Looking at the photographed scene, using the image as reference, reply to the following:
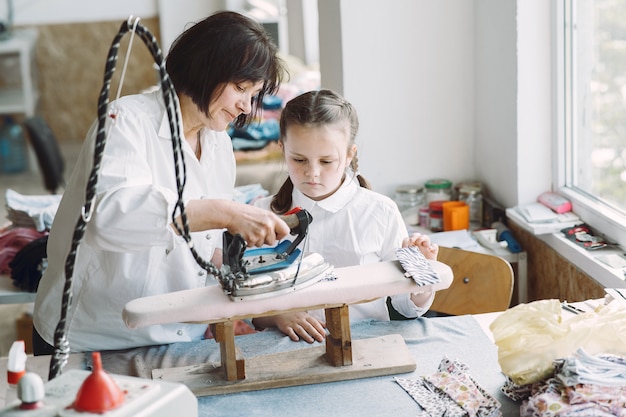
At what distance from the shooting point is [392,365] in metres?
1.83

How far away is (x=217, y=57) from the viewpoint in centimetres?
188

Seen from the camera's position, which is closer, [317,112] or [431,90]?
[317,112]

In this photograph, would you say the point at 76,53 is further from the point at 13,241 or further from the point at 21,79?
the point at 13,241

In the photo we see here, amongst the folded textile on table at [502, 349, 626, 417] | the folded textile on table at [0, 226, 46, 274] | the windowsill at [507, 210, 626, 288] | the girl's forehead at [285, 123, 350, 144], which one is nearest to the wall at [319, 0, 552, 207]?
the windowsill at [507, 210, 626, 288]

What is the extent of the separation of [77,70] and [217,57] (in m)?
5.57

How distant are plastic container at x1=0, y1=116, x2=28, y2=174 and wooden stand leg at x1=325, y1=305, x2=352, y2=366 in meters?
5.44

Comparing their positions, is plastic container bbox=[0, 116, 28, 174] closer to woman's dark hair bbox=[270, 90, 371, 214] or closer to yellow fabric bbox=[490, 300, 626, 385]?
woman's dark hair bbox=[270, 90, 371, 214]

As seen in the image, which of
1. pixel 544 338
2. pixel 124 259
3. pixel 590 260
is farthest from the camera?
pixel 590 260

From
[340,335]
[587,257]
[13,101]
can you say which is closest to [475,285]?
[587,257]

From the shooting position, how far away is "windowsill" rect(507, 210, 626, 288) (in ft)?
7.61

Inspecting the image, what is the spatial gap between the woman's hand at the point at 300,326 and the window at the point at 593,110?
3.15 feet

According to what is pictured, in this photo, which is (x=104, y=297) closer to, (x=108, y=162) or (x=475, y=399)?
(x=108, y=162)

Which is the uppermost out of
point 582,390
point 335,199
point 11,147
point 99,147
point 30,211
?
point 99,147

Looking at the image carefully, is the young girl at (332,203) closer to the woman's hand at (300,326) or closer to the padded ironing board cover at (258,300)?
the woman's hand at (300,326)
